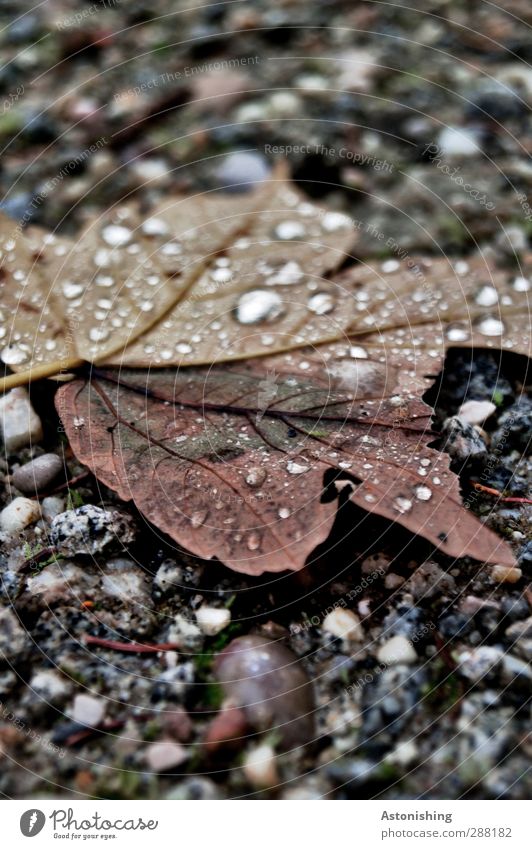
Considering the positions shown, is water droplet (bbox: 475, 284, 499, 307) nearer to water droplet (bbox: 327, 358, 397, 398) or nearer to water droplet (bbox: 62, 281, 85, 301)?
water droplet (bbox: 327, 358, 397, 398)

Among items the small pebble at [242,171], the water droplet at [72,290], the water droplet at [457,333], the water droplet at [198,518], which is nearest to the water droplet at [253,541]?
the water droplet at [198,518]

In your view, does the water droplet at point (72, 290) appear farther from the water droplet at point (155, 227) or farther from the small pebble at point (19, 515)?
the small pebble at point (19, 515)

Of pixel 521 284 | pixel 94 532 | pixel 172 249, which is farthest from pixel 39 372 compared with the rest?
pixel 521 284

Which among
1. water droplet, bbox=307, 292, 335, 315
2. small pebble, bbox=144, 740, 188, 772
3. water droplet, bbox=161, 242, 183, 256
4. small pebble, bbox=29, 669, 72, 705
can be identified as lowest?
small pebble, bbox=144, 740, 188, 772

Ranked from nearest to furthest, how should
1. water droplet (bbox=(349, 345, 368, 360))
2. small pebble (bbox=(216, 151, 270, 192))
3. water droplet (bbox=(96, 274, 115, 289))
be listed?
1. water droplet (bbox=(349, 345, 368, 360))
2. water droplet (bbox=(96, 274, 115, 289))
3. small pebble (bbox=(216, 151, 270, 192))

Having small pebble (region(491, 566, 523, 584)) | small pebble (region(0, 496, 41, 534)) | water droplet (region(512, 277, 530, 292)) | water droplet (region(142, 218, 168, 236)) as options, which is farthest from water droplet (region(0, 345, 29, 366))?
water droplet (region(512, 277, 530, 292))
